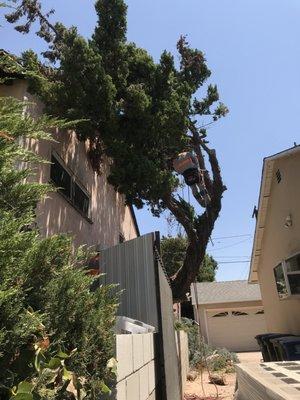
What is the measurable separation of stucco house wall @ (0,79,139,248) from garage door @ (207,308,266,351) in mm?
15363

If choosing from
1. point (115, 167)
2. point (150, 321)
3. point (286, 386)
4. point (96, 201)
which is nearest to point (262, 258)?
point (96, 201)

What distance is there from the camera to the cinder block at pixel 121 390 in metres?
3.49

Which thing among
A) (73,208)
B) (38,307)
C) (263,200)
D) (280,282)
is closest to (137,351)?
(38,307)

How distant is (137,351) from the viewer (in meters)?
4.41

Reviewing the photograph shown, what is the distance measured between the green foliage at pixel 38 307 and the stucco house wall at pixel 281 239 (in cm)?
836

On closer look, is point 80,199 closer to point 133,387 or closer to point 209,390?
point 133,387

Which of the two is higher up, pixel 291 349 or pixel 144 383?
pixel 291 349

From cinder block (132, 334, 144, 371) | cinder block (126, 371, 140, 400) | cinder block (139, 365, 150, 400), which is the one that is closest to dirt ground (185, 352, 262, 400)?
cinder block (139, 365, 150, 400)

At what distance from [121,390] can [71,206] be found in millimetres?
5374

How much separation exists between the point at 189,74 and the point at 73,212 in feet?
15.5

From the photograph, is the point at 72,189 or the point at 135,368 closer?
the point at 135,368

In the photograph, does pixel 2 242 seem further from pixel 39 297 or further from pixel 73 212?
pixel 73 212

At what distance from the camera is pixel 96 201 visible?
35.6 ft

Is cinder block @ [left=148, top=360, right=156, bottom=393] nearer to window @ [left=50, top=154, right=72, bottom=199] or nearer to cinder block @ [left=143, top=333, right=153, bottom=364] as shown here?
cinder block @ [left=143, top=333, right=153, bottom=364]
